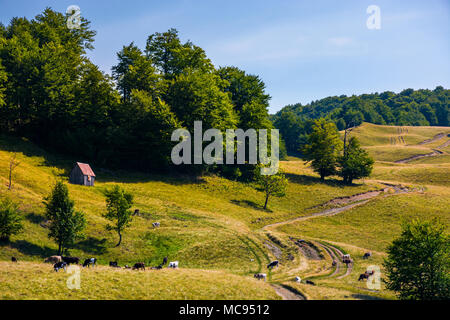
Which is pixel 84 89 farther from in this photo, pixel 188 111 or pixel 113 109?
pixel 188 111

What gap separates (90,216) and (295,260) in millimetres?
28047

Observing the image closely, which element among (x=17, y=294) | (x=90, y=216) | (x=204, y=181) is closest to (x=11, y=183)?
(x=90, y=216)

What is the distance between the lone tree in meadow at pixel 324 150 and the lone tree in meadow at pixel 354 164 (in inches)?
94.7

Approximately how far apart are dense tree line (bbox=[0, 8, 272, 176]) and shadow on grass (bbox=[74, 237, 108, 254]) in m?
33.0

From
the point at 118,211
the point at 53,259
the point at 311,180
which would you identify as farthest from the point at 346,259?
the point at 311,180

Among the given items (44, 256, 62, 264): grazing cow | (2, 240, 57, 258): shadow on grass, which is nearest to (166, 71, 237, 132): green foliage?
(2, 240, 57, 258): shadow on grass

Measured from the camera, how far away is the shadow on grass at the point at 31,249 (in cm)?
3186

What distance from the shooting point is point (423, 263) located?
26.4 m

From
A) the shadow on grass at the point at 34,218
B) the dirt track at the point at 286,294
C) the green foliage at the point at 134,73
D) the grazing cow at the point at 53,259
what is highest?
the green foliage at the point at 134,73

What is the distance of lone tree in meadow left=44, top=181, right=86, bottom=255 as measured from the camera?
33094 mm

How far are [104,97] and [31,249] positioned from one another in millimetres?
44972

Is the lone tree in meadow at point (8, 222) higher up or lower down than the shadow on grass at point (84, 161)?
lower down

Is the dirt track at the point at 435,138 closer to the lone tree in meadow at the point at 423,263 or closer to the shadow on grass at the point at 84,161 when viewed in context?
the shadow on grass at the point at 84,161

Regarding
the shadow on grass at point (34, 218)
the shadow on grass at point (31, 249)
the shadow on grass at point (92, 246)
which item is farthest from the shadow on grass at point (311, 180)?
the shadow on grass at point (31, 249)
